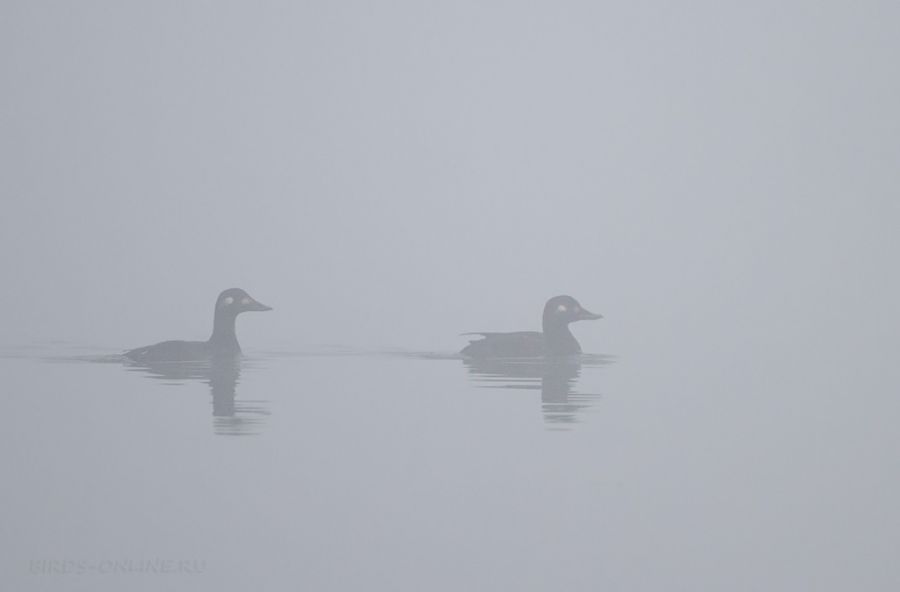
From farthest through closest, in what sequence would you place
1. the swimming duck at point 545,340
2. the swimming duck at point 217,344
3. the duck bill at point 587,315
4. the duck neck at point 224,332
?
the duck bill at point 587,315
the swimming duck at point 545,340
the duck neck at point 224,332
the swimming duck at point 217,344

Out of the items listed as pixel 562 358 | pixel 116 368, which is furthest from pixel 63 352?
pixel 562 358

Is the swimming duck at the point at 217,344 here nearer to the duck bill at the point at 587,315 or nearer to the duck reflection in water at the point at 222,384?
the duck reflection in water at the point at 222,384

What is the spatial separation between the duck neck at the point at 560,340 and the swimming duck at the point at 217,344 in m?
2.16

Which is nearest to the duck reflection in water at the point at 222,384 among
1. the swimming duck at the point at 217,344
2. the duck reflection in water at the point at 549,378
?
the swimming duck at the point at 217,344

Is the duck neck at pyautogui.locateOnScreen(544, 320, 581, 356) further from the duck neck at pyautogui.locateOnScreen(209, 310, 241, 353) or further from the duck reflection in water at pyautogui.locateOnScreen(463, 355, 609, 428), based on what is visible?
the duck neck at pyautogui.locateOnScreen(209, 310, 241, 353)

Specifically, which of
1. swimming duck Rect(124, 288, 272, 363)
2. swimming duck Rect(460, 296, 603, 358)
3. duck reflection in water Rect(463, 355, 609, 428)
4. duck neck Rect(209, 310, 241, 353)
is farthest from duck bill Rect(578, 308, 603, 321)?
duck neck Rect(209, 310, 241, 353)

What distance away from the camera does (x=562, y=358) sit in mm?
10211

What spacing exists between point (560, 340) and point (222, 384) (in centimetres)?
285

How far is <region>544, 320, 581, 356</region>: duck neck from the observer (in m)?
10.3

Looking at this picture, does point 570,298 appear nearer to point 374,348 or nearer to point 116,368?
point 374,348

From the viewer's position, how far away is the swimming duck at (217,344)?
9.49m

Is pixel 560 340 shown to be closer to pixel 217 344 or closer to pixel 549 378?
pixel 549 378

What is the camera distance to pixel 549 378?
9.23m

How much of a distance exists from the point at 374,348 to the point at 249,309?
143 centimetres
